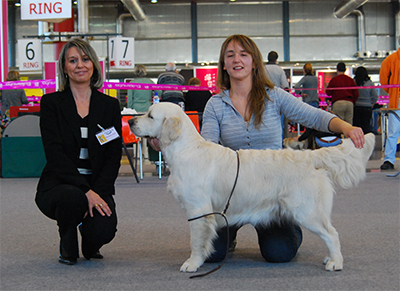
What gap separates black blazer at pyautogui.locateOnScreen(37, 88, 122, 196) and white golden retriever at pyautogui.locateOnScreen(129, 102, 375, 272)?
14.5 inches

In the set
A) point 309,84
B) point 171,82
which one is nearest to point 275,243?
point 171,82

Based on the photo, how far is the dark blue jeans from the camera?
2.24m

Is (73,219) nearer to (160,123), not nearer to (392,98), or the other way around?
(160,123)

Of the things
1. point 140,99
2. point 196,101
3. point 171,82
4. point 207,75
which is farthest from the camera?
point 207,75

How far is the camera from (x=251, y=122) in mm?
2445

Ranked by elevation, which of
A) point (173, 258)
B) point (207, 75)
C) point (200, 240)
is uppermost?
point (207, 75)

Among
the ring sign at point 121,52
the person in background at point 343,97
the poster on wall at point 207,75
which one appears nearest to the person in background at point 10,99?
the ring sign at point 121,52

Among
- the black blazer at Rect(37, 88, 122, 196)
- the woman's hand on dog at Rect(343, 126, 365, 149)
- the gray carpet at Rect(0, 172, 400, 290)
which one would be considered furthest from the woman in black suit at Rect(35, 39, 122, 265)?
the woman's hand on dog at Rect(343, 126, 365, 149)

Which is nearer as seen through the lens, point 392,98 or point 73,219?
point 73,219

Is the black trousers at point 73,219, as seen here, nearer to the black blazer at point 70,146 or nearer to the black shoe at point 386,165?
the black blazer at point 70,146

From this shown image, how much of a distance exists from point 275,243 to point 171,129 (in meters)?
0.75

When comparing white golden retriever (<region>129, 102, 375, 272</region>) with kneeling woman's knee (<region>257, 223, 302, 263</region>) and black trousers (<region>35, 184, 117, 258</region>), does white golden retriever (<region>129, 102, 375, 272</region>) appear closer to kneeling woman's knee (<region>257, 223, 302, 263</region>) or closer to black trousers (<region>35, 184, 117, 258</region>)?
kneeling woman's knee (<region>257, 223, 302, 263</region>)

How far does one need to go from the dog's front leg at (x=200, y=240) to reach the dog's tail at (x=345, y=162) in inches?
21.9

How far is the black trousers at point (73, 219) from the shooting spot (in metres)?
2.23
